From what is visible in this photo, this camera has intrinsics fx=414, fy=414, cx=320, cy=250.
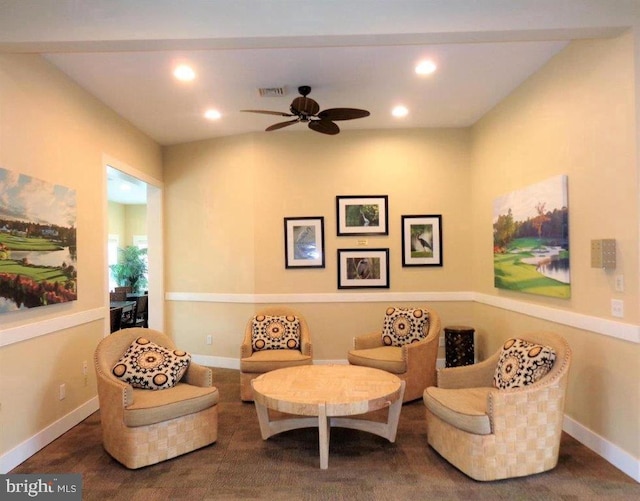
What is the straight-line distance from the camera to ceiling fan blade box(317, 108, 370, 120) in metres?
3.39

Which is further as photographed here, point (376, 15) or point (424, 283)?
point (424, 283)

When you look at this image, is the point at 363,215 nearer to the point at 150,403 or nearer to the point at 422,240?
the point at 422,240

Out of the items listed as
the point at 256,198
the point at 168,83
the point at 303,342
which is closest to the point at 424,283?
the point at 303,342

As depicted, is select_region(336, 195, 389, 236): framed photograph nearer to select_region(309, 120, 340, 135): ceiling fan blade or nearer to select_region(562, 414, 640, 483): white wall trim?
select_region(309, 120, 340, 135): ceiling fan blade

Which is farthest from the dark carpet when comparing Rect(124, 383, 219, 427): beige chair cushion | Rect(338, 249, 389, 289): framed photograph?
Rect(338, 249, 389, 289): framed photograph

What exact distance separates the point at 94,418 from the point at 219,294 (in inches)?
79.5

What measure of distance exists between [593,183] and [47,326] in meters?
4.20

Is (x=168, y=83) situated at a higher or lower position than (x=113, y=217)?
higher

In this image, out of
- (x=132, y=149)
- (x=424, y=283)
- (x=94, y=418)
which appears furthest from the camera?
(x=424, y=283)

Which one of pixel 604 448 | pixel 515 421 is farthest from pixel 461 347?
pixel 515 421

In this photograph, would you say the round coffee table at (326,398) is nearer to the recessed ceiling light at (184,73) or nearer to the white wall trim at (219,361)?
the white wall trim at (219,361)

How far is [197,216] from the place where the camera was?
5477mm

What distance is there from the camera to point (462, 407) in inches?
107

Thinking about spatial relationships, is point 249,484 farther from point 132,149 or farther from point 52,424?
point 132,149
